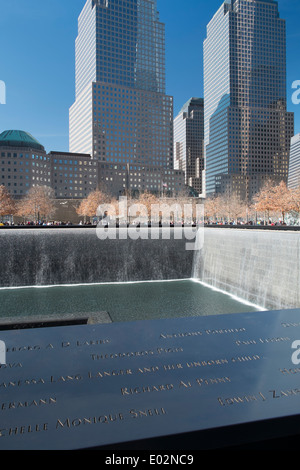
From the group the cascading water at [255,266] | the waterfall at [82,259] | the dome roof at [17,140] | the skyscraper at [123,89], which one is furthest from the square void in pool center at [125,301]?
the skyscraper at [123,89]

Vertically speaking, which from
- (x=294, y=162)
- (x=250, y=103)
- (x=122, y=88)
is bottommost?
(x=294, y=162)

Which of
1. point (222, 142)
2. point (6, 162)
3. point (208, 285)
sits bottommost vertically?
point (208, 285)

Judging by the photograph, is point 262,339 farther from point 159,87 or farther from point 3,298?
point 159,87

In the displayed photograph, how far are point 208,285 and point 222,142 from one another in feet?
543

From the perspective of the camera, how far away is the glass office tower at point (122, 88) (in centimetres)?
15025

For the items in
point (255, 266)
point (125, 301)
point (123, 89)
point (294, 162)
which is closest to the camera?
point (125, 301)

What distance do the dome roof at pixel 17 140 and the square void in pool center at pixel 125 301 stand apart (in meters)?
111

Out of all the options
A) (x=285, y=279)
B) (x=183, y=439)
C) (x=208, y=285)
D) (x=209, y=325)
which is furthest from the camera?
(x=208, y=285)

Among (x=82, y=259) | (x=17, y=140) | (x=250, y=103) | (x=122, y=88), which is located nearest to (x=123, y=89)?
(x=122, y=88)

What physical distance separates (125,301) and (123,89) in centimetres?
15440

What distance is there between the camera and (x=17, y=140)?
123 meters

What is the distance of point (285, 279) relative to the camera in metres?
18.0

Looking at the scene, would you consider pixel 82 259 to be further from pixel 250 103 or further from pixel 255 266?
pixel 250 103

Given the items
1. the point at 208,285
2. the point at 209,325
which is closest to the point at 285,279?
the point at 208,285
